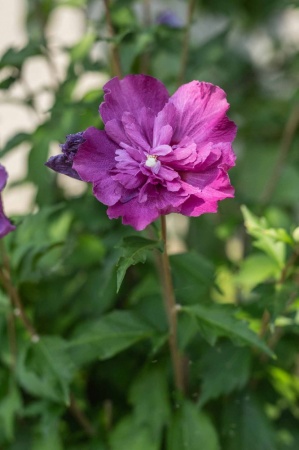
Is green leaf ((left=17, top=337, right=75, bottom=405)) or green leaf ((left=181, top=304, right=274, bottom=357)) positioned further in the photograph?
green leaf ((left=17, top=337, right=75, bottom=405))

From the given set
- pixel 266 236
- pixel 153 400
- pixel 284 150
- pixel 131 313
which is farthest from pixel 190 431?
pixel 284 150

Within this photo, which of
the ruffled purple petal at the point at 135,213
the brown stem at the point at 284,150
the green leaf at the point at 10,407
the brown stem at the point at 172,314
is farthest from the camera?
the brown stem at the point at 284,150

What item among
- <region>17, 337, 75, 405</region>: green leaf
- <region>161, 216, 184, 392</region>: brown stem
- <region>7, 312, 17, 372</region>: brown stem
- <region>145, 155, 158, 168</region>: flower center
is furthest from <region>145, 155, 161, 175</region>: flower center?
<region>7, 312, 17, 372</region>: brown stem

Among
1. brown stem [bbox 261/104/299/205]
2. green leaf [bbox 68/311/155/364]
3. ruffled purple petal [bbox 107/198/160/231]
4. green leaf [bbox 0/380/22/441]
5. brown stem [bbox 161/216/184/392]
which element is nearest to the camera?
ruffled purple petal [bbox 107/198/160/231]

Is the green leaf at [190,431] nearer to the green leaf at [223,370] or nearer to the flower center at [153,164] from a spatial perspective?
the green leaf at [223,370]

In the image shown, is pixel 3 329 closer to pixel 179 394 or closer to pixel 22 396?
pixel 22 396

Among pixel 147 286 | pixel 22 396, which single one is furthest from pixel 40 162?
pixel 22 396

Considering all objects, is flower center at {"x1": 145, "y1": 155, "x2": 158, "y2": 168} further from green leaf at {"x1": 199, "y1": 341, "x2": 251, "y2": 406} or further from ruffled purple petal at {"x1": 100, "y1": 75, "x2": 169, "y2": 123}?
green leaf at {"x1": 199, "y1": 341, "x2": 251, "y2": 406}

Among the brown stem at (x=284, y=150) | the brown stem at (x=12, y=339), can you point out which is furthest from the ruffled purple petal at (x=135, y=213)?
the brown stem at (x=284, y=150)
